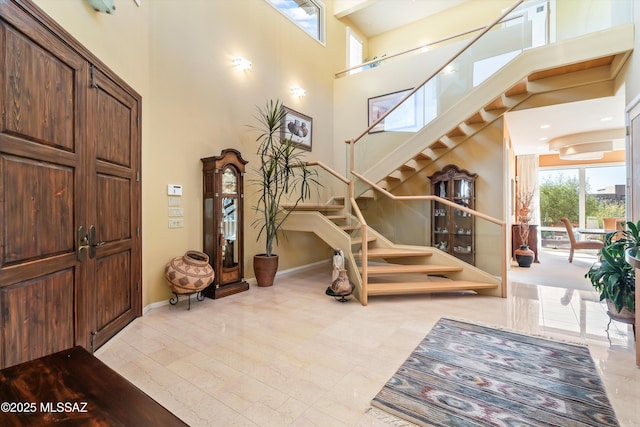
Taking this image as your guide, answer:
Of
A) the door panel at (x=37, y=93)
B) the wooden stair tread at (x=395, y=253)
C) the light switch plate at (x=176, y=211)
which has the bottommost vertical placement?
the wooden stair tread at (x=395, y=253)

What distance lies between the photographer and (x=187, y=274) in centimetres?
346

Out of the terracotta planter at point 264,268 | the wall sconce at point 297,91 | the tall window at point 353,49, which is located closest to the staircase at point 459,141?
the terracotta planter at point 264,268

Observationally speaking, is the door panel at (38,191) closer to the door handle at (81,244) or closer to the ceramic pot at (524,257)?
the door handle at (81,244)

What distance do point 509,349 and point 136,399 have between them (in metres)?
2.84

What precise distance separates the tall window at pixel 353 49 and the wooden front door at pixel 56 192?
5.87 m

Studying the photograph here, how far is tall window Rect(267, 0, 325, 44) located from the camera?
18.4 ft

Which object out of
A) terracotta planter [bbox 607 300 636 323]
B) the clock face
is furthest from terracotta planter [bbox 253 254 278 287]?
terracotta planter [bbox 607 300 636 323]

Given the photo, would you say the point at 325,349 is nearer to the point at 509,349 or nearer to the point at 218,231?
the point at 509,349

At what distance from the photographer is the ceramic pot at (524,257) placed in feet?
19.9

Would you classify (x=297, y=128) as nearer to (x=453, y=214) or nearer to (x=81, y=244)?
(x=453, y=214)

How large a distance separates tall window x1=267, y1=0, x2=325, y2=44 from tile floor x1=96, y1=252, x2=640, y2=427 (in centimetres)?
517

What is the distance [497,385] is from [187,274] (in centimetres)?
318

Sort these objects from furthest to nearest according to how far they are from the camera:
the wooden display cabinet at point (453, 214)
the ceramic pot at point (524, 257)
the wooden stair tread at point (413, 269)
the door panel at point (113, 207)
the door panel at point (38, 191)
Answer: the ceramic pot at point (524, 257)
the wooden display cabinet at point (453, 214)
the wooden stair tread at point (413, 269)
the door panel at point (113, 207)
the door panel at point (38, 191)

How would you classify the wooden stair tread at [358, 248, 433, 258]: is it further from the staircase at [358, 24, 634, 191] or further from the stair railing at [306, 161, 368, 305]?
the staircase at [358, 24, 634, 191]
